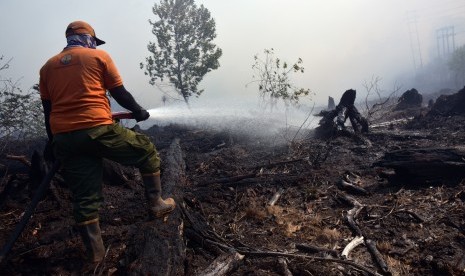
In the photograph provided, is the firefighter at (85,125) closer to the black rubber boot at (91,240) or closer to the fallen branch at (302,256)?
the black rubber boot at (91,240)

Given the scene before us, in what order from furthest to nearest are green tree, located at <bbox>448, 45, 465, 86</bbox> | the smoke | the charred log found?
green tree, located at <bbox>448, 45, 465, 86</bbox>, the smoke, the charred log

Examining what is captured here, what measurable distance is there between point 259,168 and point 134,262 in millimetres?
4372

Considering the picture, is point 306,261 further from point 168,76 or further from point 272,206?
point 168,76

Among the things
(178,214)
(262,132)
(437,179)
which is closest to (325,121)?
(262,132)

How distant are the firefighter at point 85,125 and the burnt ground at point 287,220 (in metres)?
0.50

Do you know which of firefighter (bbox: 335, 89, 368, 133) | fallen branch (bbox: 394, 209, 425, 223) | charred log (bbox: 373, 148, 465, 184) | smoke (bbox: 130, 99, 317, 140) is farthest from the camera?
smoke (bbox: 130, 99, 317, 140)

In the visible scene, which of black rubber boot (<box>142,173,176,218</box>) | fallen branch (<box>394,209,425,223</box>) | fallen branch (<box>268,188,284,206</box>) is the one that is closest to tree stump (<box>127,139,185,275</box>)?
black rubber boot (<box>142,173,176,218</box>)

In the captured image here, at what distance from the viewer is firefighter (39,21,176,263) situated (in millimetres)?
2963

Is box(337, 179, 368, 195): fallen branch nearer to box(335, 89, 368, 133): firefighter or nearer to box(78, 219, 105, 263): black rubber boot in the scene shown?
box(78, 219, 105, 263): black rubber boot

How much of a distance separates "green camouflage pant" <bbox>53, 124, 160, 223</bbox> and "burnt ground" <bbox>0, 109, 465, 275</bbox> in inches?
20.5

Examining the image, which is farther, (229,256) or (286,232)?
(286,232)

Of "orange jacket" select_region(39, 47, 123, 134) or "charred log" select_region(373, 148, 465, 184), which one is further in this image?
"charred log" select_region(373, 148, 465, 184)

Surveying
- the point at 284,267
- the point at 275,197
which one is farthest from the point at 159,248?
the point at 275,197

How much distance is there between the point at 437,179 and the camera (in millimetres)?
5066
